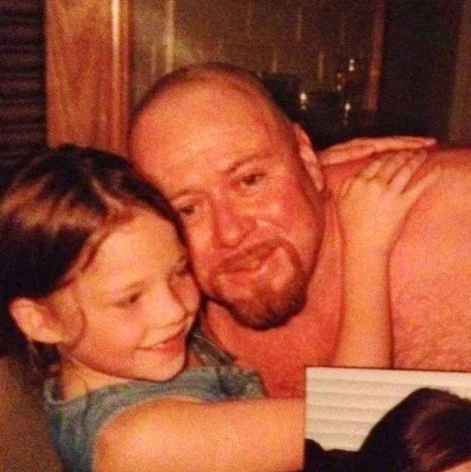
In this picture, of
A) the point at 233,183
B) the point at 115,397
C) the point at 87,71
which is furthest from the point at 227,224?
the point at 87,71

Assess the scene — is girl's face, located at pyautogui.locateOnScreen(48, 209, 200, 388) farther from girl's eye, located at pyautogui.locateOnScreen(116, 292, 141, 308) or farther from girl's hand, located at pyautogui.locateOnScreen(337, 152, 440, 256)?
girl's hand, located at pyautogui.locateOnScreen(337, 152, 440, 256)

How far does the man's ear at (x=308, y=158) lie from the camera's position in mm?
631

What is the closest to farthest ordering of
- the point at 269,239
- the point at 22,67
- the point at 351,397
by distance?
the point at 351,397, the point at 269,239, the point at 22,67

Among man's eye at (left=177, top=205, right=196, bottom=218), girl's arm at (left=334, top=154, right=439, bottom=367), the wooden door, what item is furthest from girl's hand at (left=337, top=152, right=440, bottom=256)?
the wooden door

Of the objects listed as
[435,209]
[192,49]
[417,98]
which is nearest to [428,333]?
[435,209]

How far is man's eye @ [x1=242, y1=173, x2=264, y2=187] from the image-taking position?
529 millimetres

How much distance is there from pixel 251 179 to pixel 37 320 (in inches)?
6.6

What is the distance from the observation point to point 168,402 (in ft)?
1.60

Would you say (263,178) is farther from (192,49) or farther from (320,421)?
(192,49)

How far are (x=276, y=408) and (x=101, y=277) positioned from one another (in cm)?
13

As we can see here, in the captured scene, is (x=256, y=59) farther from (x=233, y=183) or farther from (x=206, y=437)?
(x=206, y=437)

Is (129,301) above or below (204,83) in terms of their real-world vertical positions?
below

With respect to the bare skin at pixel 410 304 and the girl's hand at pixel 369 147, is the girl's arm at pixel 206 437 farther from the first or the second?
the girl's hand at pixel 369 147

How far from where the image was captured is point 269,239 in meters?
0.55
